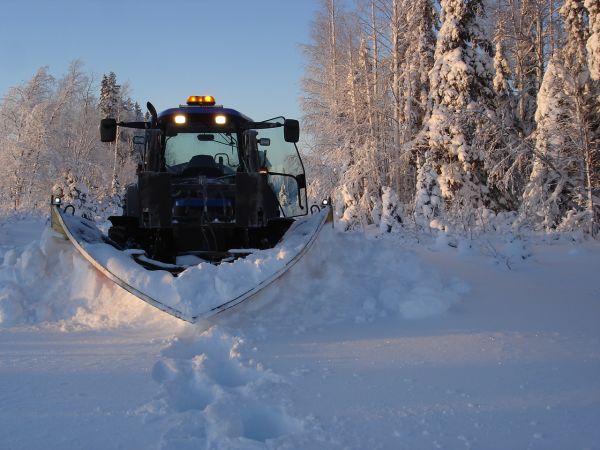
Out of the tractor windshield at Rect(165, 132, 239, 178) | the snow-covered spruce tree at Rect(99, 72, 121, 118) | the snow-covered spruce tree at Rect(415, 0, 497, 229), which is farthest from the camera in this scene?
the snow-covered spruce tree at Rect(99, 72, 121, 118)

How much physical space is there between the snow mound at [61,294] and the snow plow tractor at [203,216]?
313mm

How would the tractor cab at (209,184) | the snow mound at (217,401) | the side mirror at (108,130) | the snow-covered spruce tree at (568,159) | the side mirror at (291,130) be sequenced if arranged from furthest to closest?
the snow-covered spruce tree at (568,159)
the side mirror at (291,130)
the side mirror at (108,130)
the tractor cab at (209,184)
the snow mound at (217,401)

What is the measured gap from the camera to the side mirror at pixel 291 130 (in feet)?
18.5

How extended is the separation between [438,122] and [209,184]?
42.9ft

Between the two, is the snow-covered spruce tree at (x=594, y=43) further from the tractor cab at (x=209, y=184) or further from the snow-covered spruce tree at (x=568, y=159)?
the tractor cab at (x=209, y=184)

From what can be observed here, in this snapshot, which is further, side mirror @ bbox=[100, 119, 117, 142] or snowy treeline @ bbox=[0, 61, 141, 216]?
snowy treeline @ bbox=[0, 61, 141, 216]

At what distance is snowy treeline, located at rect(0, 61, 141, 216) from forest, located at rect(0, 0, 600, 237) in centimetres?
9

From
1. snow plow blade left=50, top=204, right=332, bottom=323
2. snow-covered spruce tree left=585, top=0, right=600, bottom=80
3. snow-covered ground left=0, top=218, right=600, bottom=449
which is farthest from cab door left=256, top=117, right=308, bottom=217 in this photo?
snow-covered spruce tree left=585, top=0, right=600, bottom=80

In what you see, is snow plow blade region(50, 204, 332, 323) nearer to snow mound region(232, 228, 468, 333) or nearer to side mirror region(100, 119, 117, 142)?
snow mound region(232, 228, 468, 333)

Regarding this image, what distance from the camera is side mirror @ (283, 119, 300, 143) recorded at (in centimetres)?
564

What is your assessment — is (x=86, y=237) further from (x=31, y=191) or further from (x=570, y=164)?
(x=31, y=191)

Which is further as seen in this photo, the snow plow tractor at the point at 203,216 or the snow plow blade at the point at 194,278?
the snow plow tractor at the point at 203,216

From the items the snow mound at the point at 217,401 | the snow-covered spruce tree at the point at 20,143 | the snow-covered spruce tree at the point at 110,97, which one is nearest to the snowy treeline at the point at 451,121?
the snow mound at the point at 217,401

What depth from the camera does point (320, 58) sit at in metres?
23.4
